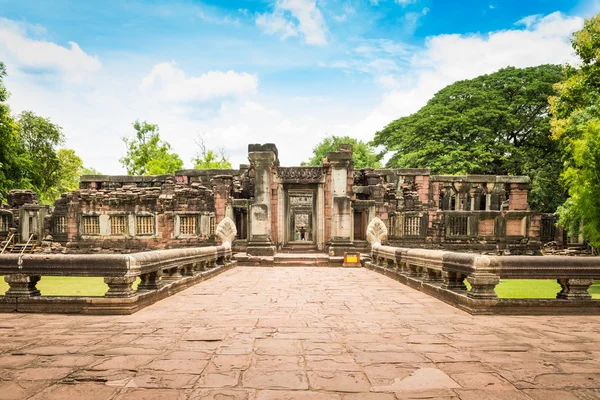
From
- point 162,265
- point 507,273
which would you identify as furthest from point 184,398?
point 507,273

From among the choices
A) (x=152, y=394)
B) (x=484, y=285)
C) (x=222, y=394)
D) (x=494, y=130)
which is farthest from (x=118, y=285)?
(x=494, y=130)

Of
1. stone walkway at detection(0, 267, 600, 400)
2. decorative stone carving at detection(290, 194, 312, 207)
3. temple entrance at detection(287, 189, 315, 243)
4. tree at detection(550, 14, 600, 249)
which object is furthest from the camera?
decorative stone carving at detection(290, 194, 312, 207)

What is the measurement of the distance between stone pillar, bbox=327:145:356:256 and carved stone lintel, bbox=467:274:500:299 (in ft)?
27.9

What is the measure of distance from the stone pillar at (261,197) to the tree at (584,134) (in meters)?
10.1

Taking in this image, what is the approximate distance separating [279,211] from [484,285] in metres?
10.9

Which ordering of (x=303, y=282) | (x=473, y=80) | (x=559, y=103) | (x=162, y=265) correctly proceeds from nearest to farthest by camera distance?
(x=162, y=265) < (x=303, y=282) < (x=559, y=103) < (x=473, y=80)

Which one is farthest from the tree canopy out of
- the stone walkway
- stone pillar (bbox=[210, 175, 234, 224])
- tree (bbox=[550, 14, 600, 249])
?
tree (bbox=[550, 14, 600, 249])

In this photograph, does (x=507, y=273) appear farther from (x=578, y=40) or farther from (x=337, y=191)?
(x=578, y=40)

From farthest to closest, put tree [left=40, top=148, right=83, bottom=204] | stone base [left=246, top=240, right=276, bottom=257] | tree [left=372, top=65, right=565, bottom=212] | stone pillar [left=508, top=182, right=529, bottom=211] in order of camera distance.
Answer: tree [left=40, top=148, right=83, bottom=204], tree [left=372, top=65, right=565, bottom=212], stone pillar [left=508, top=182, right=529, bottom=211], stone base [left=246, top=240, right=276, bottom=257]

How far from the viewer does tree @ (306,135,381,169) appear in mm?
37591

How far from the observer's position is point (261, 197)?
14.3 meters

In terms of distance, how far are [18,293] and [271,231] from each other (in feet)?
34.5

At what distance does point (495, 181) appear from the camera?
19.2 meters

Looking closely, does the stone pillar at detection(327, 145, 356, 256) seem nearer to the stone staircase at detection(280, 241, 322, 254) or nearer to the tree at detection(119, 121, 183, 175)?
the stone staircase at detection(280, 241, 322, 254)
